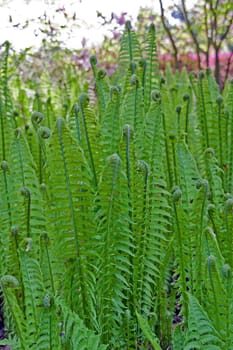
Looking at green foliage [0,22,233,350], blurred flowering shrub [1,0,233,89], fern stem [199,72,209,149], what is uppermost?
blurred flowering shrub [1,0,233,89]

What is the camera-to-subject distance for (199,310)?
40.4 inches

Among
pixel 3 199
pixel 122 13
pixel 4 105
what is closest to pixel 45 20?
pixel 122 13

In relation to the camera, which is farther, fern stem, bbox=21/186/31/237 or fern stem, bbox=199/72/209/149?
fern stem, bbox=199/72/209/149

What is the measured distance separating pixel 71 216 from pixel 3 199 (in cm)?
21

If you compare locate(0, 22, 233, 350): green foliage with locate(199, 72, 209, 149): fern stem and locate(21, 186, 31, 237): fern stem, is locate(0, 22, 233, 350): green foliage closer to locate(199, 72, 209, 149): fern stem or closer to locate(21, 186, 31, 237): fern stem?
locate(21, 186, 31, 237): fern stem

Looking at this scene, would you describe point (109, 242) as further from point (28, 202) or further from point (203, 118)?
point (203, 118)

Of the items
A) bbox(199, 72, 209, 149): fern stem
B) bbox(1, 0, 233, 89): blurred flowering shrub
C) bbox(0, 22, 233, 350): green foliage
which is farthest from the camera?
bbox(1, 0, 233, 89): blurred flowering shrub

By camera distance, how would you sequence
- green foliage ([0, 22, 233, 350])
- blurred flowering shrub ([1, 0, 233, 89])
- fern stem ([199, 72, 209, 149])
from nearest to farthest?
green foliage ([0, 22, 233, 350]) → fern stem ([199, 72, 209, 149]) → blurred flowering shrub ([1, 0, 233, 89])

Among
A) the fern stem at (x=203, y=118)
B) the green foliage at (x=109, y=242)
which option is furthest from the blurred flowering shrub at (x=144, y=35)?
the green foliage at (x=109, y=242)

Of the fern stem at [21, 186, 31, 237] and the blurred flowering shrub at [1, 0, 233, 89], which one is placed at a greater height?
the blurred flowering shrub at [1, 0, 233, 89]

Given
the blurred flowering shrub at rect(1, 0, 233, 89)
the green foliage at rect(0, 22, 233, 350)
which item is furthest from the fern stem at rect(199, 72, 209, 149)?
the blurred flowering shrub at rect(1, 0, 233, 89)

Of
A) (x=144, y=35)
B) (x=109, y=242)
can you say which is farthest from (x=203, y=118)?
(x=144, y=35)

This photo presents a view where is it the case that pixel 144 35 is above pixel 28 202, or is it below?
above

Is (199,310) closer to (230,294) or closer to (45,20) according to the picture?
(230,294)
